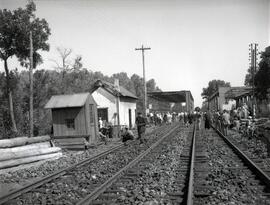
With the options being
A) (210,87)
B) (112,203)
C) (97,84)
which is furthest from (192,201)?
(210,87)

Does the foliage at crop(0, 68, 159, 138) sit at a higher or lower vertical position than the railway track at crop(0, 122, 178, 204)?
higher

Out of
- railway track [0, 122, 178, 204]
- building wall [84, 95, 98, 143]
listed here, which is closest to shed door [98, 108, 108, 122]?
building wall [84, 95, 98, 143]

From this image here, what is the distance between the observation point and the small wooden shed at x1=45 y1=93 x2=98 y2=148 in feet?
59.9

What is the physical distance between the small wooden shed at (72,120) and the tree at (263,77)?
1084 inches

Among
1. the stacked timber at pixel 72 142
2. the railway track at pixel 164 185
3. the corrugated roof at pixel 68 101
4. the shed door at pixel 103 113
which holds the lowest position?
the railway track at pixel 164 185

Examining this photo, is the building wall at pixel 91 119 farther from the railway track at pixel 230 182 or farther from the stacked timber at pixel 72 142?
the railway track at pixel 230 182

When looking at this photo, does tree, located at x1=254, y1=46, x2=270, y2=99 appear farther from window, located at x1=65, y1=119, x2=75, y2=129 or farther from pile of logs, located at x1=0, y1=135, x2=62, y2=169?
pile of logs, located at x1=0, y1=135, x2=62, y2=169

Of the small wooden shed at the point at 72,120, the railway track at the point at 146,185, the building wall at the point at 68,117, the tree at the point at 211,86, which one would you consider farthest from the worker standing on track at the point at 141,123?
the tree at the point at 211,86

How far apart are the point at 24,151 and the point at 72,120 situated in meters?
6.01

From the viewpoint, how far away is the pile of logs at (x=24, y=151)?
11.9 m

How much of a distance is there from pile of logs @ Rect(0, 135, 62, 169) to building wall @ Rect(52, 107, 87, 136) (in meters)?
3.43

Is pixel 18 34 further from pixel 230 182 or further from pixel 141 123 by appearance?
pixel 230 182

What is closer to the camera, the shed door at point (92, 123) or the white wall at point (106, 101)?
the shed door at point (92, 123)

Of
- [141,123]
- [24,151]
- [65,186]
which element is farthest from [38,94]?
[65,186]
